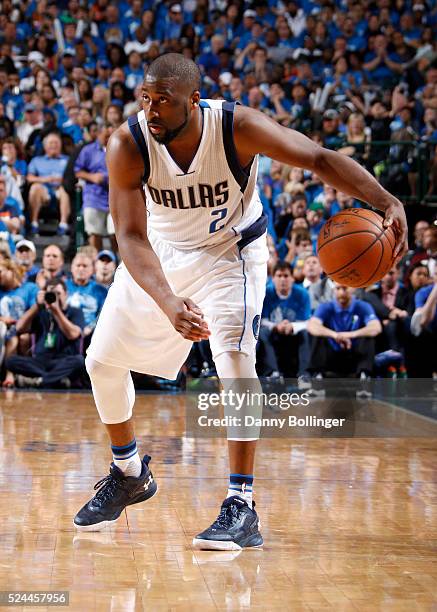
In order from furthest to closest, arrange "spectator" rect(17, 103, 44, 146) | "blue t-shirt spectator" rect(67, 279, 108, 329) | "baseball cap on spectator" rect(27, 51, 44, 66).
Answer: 1. "baseball cap on spectator" rect(27, 51, 44, 66)
2. "spectator" rect(17, 103, 44, 146)
3. "blue t-shirt spectator" rect(67, 279, 108, 329)

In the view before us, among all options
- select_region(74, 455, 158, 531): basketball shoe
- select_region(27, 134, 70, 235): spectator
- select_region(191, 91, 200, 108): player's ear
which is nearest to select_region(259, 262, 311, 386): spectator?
select_region(27, 134, 70, 235): spectator

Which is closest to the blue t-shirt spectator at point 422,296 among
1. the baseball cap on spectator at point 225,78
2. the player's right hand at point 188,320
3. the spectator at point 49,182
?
the spectator at point 49,182

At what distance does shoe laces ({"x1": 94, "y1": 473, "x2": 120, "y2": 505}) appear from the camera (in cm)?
435

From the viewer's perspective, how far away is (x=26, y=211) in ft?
37.5

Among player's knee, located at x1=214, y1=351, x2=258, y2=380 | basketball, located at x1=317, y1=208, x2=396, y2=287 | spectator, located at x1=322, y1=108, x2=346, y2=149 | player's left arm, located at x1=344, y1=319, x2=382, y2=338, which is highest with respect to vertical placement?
spectator, located at x1=322, y1=108, x2=346, y2=149

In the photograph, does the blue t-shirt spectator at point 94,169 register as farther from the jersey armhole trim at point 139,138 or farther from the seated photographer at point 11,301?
the jersey armhole trim at point 139,138

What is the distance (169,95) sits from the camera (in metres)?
3.80

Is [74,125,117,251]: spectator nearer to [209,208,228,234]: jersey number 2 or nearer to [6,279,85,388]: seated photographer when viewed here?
[6,279,85,388]: seated photographer

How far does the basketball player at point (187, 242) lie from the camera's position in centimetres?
394

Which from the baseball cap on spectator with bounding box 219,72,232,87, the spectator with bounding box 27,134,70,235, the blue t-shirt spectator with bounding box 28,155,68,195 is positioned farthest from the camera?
the baseball cap on spectator with bounding box 219,72,232,87

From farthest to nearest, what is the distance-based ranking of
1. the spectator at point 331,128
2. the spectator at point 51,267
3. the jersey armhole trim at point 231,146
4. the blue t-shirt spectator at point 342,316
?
the spectator at point 331,128, the spectator at point 51,267, the blue t-shirt spectator at point 342,316, the jersey armhole trim at point 231,146

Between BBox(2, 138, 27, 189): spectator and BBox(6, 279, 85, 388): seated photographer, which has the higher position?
BBox(2, 138, 27, 189): spectator

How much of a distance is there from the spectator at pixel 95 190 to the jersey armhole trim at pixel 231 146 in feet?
22.0

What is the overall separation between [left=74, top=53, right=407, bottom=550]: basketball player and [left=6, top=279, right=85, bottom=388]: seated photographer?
4.93m
